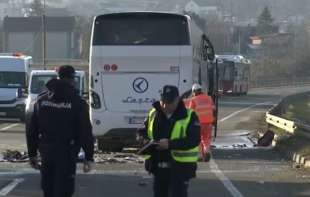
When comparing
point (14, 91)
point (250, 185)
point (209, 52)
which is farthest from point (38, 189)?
point (14, 91)

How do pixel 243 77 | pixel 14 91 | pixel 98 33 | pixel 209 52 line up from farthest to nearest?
pixel 243 77 < pixel 14 91 < pixel 209 52 < pixel 98 33

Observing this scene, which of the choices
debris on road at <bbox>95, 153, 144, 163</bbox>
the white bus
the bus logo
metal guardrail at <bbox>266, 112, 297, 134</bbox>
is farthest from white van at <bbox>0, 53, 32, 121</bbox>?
the bus logo

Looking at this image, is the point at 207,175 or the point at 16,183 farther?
the point at 207,175

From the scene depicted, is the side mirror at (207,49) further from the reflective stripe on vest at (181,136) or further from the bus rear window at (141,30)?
the reflective stripe on vest at (181,136)

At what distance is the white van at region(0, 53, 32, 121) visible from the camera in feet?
103

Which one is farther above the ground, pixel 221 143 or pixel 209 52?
pixel 209 52

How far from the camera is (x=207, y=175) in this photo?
14.7 meters

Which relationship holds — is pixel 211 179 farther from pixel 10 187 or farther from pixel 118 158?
pixel 118 158

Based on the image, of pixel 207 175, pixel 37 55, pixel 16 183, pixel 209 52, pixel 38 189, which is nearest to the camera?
pixel 38 189

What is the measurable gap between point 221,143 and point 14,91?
1174 cm

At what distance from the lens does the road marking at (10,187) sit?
12109 mm

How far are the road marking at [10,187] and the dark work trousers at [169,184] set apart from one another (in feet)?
14.2

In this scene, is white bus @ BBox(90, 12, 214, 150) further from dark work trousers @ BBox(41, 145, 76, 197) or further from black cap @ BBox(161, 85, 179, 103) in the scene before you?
dark work trousers @ BBox(41, 145, 76, 197)

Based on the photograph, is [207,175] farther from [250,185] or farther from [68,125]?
[68,125]
